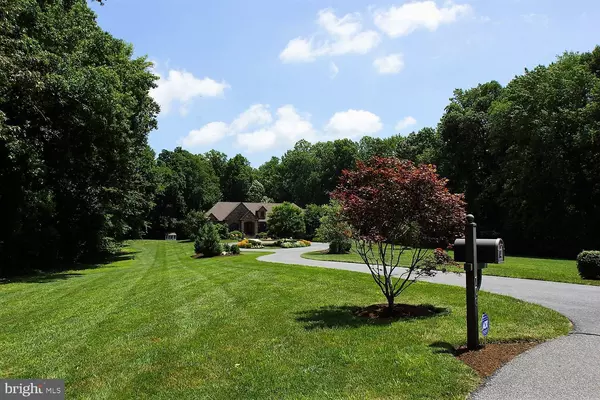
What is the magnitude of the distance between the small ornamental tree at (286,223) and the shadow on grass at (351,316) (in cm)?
4202

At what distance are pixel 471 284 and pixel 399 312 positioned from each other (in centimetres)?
248

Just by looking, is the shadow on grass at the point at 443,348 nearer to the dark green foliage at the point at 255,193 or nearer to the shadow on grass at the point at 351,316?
the shadow on grass at the point at 351,316

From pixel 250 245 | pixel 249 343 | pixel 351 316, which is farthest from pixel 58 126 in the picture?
pixel 250 245

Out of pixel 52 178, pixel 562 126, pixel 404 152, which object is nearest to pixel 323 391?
pixel 52 178

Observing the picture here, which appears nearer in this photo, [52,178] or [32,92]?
[32,92]

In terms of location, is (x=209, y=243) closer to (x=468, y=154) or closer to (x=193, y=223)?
(x=468, y=154)

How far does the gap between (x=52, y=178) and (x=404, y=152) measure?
46.7m

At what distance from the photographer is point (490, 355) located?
5348 mm

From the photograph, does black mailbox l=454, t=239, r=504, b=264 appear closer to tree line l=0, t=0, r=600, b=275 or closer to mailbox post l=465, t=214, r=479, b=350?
mailbox post l=465, t=214, r=479, b=350

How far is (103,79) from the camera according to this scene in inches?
739

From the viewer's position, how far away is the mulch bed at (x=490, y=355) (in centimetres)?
493

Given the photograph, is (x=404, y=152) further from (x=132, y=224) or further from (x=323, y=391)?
(x=323, y=391)

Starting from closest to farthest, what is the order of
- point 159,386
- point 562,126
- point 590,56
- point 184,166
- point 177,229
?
point 159,386 → point 562,126 → point 590,56 → point 177,229 → point 184,166

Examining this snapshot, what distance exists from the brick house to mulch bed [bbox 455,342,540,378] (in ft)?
192
